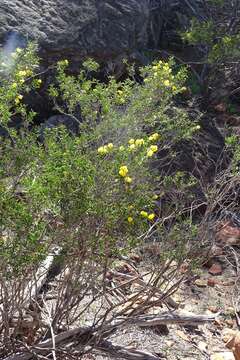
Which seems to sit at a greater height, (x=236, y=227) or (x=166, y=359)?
(x=166, y=359)

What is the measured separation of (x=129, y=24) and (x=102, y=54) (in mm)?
698

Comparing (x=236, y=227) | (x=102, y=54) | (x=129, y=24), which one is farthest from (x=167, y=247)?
(x=129, y=24)

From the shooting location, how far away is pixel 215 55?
807 centimetres

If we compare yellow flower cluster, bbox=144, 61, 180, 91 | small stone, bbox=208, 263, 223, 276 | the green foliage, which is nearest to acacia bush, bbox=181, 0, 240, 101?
yellow flower cluster, bbox=144, 61, 180, 91

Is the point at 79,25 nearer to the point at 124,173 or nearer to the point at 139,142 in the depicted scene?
the point at 139,142

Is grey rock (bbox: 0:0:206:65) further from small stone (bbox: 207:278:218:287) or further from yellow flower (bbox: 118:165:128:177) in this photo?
yellow flower (bbox: 118:165:128:177)

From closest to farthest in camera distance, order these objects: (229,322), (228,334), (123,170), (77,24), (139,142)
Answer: (123,170), (139,142), (228,334), (229,322), (77,24)

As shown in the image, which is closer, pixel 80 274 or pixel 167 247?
pixel 80 274

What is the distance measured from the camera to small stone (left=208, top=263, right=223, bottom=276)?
6070 millimetres

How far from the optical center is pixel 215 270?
6.08 metres

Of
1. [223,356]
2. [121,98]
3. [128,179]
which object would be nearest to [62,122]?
[121,98]

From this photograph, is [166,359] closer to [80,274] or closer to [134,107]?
[80,274]

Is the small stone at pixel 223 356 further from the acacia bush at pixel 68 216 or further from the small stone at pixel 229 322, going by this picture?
the acacia bush at pixel 68 216

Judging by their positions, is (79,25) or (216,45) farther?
(216,45)
